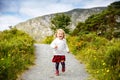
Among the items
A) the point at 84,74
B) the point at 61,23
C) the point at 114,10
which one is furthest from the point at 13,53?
the point at 61,23

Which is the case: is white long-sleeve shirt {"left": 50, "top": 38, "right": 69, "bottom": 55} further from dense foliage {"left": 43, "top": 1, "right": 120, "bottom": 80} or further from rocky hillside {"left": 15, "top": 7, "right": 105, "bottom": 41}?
rocky hillside {"left": 15, "top": 7, "right": 105, "bottom": 41}

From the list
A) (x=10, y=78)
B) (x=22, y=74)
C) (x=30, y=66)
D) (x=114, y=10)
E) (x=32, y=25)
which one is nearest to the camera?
(x=10, y=78)

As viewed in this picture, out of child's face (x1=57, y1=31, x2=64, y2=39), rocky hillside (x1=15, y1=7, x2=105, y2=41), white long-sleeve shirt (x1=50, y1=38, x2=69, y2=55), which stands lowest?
rocky hillside (x1=15, y1=7, x2=105, y2=41)

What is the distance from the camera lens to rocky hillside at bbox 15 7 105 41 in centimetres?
6203

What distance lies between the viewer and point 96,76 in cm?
892

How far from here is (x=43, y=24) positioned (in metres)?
64.1

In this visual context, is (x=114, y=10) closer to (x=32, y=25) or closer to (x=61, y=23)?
(x=61, y=23)

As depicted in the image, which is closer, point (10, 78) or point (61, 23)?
point (10, 78)

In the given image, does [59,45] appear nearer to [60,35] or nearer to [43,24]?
[60,35]

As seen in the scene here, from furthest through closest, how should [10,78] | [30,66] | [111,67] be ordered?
1. [30,66]
2. [111,67]
3. [10,78]

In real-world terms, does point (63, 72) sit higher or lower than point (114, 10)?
lower

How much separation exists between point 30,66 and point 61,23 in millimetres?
35839

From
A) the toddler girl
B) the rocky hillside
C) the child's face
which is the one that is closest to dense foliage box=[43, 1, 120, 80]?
the toddler girl

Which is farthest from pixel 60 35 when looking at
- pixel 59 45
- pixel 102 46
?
pixel 102 46
